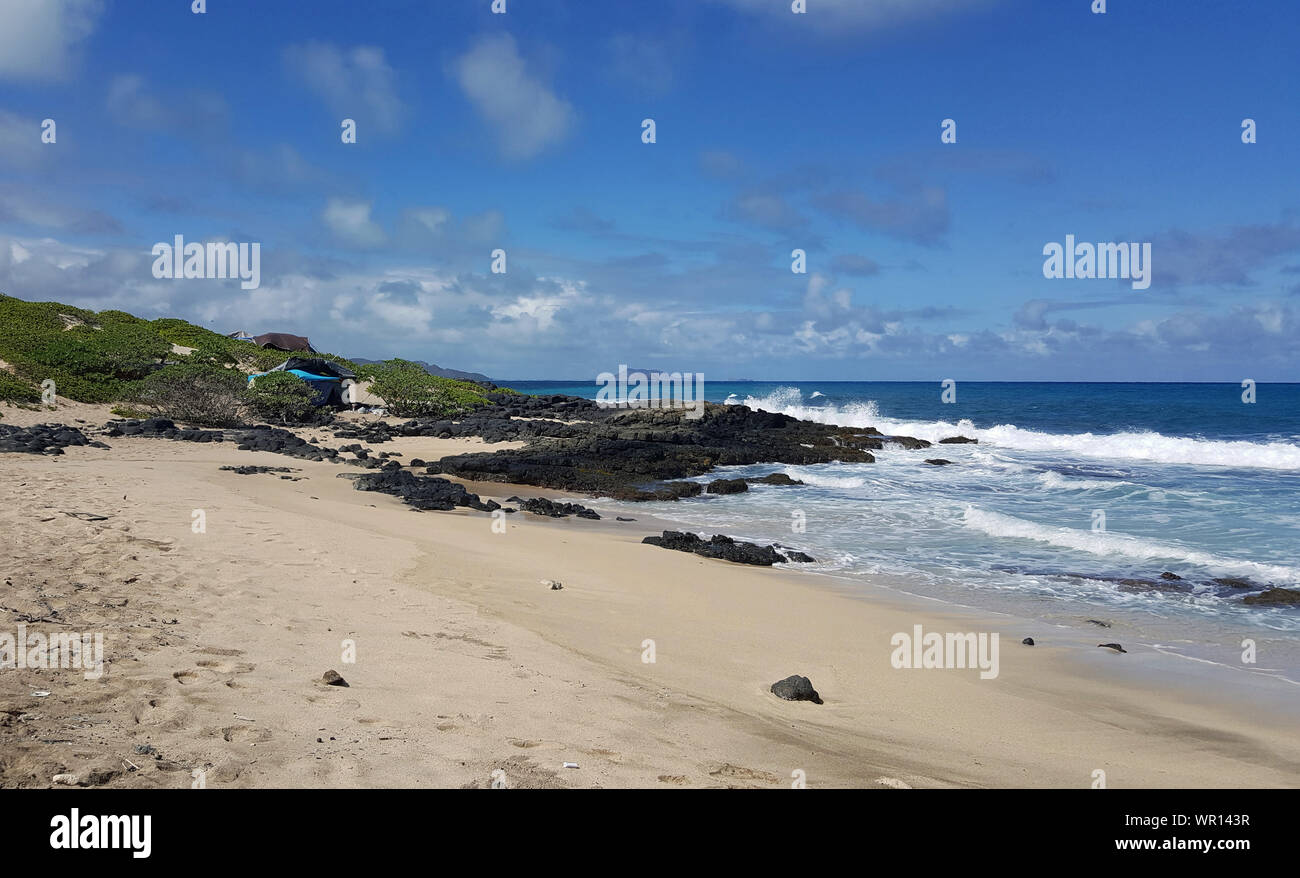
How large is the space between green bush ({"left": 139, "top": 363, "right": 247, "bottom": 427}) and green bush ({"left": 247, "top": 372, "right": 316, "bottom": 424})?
8.33ft

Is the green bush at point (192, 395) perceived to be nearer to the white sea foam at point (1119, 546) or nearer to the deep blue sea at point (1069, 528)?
the deep blue sea at point (1069, 528)

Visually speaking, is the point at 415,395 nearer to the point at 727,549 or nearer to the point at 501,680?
the point at 727,549

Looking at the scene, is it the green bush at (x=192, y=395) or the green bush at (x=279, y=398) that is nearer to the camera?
the green bush at (x=192, y=395)

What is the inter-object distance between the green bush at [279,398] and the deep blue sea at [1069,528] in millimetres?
17611

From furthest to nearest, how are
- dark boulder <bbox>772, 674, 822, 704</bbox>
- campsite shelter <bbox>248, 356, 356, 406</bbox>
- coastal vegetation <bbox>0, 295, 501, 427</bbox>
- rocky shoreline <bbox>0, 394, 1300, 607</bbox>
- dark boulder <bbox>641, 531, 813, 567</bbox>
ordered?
campsite shelter <bbox>248, 356, 356, 406</bbox> < coastal vegetation <bbox>0, 295, 501, 427</bbox> < rocky shoreline <bbox>0, 394, 1300, 607</bbox> < dark boulder <bbox>641, 531, 813, 567</bbox> < dark boulder <bbox>772, 674, 822, 704</bbox>

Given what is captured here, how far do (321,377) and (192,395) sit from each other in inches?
514

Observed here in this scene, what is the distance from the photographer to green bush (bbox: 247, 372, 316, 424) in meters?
30.0

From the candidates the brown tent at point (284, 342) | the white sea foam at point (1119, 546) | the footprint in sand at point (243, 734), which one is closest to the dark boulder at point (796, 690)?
the footprint in sand at point (243, 734)

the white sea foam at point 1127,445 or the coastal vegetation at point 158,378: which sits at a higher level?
the coastal vegetation at point 158,378

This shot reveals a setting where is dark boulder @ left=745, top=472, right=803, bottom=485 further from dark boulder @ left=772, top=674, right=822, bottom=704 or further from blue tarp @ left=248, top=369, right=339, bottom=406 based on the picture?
blue tarp @ left=248, top=369, right=339, bottom=406

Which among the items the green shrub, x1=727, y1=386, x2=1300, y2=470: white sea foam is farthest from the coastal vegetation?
x1=727, y1=386, x2=1300, y2=470: white sea foam

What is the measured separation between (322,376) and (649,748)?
39151mm

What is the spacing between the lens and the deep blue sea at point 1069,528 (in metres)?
10.6

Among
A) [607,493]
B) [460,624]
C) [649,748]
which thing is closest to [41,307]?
[607,493]
